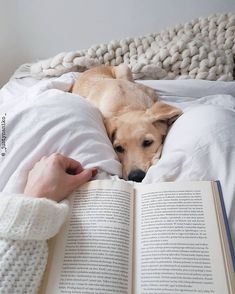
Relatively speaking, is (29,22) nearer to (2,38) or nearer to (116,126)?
(2,38)

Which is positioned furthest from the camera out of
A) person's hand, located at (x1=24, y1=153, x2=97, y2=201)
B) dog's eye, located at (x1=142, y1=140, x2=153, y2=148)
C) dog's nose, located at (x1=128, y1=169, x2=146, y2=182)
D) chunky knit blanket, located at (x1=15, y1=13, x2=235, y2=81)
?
chunky knit blanket, located at (x1=15, y1=13, x2=235, y2=81)

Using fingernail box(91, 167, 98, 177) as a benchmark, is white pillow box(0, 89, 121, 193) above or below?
above

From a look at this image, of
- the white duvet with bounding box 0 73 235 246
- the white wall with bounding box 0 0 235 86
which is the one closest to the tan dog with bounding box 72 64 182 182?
the white duvet with bounding box 0 73 235 246

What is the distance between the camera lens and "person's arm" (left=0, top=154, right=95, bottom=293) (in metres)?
0.51

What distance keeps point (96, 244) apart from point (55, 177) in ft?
0.57

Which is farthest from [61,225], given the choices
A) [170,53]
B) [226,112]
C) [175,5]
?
[175,5]

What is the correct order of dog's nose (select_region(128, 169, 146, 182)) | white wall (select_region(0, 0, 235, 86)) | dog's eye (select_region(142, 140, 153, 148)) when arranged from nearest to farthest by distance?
dog's nose (select_region(128, 169, 146, 182)), dog's eye (select_region(142, 140, 153, 148)), white wall (select_region(0, 0, 235, 86))

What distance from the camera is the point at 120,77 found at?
1.56 metres

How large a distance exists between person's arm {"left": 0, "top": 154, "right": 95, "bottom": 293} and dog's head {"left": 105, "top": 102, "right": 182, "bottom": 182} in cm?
36

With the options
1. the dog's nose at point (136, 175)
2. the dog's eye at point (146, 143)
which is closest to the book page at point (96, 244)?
the dog's nose at point (136, 175)

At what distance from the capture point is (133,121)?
113 cm

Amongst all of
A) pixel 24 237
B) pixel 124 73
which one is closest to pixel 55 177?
pixel 24 237

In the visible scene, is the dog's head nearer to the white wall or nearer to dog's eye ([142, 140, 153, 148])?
dog's eye ([142, 140, 153, 148])

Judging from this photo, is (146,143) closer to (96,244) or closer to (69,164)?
(69,164)
